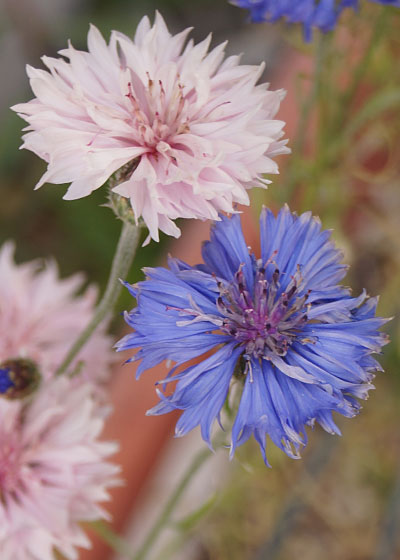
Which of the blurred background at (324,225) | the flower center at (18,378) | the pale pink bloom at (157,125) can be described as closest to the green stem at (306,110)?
the blurred background at (324,225)

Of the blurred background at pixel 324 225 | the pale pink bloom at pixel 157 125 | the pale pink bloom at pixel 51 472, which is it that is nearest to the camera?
the pale pink bloom at pixel 157 125

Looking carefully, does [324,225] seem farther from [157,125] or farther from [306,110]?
[157,125]

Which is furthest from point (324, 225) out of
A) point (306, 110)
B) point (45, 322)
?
point (45, 322)

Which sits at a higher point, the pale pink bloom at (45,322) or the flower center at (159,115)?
the flower center at (159,115)

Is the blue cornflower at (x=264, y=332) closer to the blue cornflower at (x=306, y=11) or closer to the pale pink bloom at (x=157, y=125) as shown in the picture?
the pale pink bloom at (x=157, y=125)

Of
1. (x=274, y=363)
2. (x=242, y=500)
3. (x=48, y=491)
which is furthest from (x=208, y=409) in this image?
(x=242, y=500)

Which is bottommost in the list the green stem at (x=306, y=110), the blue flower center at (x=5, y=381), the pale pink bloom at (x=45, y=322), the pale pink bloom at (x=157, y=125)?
the blue flower center at (x=5, y=381)

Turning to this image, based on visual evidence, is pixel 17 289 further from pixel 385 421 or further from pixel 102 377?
pixel 385 421

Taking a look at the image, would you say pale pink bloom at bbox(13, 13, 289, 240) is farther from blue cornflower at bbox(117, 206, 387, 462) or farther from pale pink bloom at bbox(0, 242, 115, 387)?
pale pink bloom at bbox(0, 242, 115, 387)
